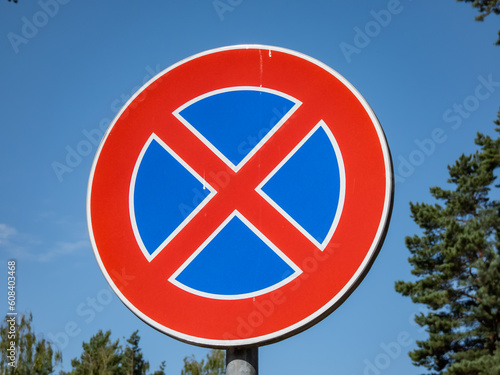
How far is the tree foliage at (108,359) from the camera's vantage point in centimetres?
3180

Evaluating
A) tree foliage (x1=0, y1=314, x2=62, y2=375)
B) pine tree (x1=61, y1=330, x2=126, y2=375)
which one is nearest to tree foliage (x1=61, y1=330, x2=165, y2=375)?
pine tree (x1=61, y1=330, x2=126, y2=375)

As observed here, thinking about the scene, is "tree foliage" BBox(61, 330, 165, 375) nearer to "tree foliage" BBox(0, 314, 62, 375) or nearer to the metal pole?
"tree foliage" BBox(0, 314, 62, 375)

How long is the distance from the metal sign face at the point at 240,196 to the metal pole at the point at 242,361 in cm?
4

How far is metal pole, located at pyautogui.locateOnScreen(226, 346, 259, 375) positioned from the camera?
1538mm

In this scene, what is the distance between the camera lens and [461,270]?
1830 centimetres

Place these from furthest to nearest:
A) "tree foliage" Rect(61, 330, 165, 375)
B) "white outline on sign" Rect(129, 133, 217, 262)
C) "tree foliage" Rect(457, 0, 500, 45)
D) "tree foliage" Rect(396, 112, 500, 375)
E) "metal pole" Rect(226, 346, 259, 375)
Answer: "tree foliage" Rect(61, 330, 165, 375) < "tree foliage" Rect(396, 112, 500, 375) < "tree foliage" Rect(457, 0, 500, 45) < "white outline on sign" Rect(129, 133, 217, 262) < "metal pole" Rect(226, 346, 259, 375)

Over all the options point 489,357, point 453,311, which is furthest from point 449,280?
point 489,357

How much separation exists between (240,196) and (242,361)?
444 millimetres

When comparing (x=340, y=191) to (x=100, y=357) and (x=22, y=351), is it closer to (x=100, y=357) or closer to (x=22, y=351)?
(x=22, y=351)

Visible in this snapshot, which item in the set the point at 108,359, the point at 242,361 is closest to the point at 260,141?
the point at 242,361

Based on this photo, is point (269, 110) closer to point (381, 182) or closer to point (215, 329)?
point (381, 182)

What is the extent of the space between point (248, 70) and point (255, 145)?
27 cm

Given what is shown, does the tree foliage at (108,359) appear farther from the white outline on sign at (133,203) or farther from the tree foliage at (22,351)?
the white outline on sign at (133,203)

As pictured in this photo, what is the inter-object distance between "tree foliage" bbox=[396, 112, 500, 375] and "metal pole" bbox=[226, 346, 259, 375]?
51.8 ft
